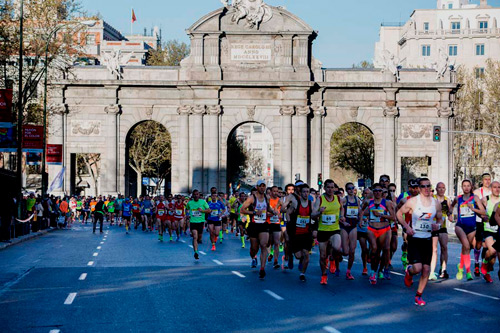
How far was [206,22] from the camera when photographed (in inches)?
2124

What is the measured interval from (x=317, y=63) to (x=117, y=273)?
3777cm

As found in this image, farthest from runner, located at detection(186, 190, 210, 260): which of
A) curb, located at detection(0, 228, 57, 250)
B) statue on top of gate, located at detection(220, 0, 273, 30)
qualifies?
statue on top of gate, located at detection(220, 0, 273, 30)

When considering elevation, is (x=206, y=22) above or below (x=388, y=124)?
above

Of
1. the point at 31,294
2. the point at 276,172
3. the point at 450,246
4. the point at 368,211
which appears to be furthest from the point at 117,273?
the point at 276,172

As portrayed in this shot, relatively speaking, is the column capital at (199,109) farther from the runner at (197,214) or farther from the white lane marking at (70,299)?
the white lane marking at (70,299)

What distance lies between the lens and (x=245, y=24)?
2137 inches

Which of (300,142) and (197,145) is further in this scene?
(300,142)

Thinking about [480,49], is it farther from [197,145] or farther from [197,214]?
[197,214]

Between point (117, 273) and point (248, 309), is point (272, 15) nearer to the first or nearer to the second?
point (117, 273)

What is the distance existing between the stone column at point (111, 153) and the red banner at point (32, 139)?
631 inches

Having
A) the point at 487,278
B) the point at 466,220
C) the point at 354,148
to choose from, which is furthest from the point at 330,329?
the point at 354,148

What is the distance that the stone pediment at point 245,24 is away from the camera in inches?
2116

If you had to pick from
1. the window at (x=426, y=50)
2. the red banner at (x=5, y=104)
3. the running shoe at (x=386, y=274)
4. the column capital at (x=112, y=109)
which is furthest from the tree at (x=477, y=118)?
the running shoe at (x=386, y=274)

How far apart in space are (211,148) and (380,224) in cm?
3700
